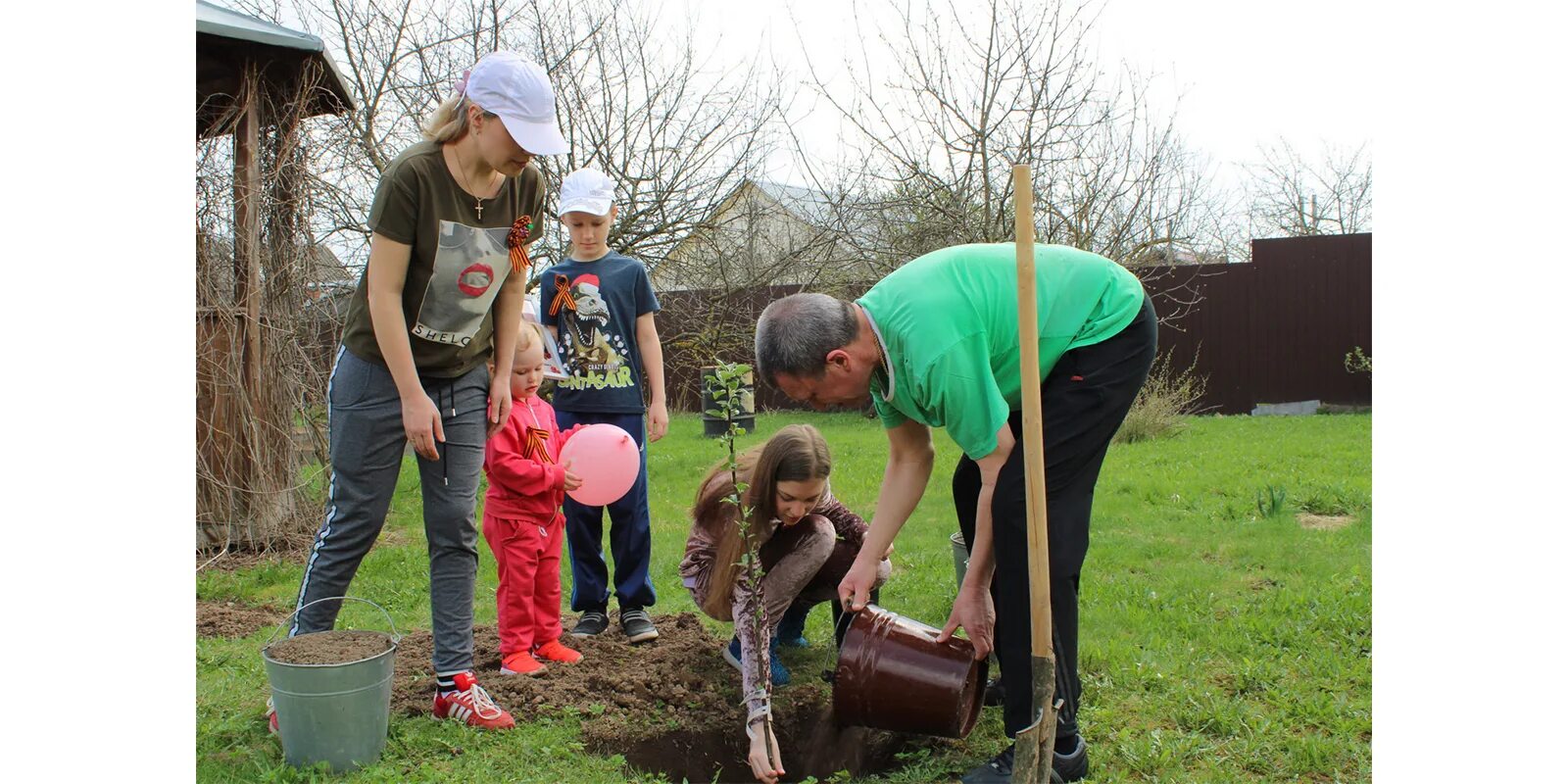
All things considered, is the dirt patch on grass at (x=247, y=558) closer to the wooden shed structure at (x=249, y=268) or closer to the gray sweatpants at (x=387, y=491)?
the wooden shed structure at (x=249, y=268)

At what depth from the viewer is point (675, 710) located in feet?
10.5

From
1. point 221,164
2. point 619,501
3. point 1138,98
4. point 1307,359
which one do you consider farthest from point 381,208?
point 1307,359

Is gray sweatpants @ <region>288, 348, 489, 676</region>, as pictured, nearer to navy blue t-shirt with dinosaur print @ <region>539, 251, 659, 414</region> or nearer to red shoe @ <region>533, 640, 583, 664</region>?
red shoe @ <region>533, 640, 583, 664</region>

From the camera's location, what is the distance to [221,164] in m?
5.40

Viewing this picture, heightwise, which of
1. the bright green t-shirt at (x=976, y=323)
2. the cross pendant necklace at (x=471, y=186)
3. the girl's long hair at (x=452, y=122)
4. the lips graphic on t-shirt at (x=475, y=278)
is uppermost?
the girl's long hair at (x=452, y=122)

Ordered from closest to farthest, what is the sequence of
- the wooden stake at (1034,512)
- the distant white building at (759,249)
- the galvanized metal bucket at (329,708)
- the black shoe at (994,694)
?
1. the wooden stake at (1034,512)
2. the galvanized metal bucket at (329,708)
3. the black shoe at (994,694)
4. the distant white building at (759,249)

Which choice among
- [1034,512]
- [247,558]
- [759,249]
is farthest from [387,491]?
[759,249]

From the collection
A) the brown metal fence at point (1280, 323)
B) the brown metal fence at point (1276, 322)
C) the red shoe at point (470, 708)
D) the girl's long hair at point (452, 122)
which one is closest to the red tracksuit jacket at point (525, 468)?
the red shoe at point (470, 708)

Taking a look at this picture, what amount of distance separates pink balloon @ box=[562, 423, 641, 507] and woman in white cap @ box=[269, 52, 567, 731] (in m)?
0.51

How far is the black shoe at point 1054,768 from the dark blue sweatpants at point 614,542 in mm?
1624

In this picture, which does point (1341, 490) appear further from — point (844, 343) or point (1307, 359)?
point (1307, 359)

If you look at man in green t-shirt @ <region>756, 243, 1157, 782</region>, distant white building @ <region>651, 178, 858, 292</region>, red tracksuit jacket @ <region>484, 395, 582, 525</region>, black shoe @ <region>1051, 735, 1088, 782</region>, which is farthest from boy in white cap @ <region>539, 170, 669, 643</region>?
distant white building @ <region>651, 178, 858, 292</region>

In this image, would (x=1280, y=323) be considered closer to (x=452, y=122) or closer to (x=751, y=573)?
(x=751, y=573)

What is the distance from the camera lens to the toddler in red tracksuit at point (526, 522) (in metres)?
3.46
